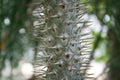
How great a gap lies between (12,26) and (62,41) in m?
1.43

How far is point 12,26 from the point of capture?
2.55 metres

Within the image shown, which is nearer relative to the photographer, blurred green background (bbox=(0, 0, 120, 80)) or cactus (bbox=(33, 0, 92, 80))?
cactus (bbox=(33, 0, 92, 80))

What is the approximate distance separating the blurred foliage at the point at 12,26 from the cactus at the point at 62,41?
4.10ft

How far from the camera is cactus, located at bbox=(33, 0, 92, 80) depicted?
1.15m

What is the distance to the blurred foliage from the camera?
8.24ft

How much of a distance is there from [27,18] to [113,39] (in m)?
0.78

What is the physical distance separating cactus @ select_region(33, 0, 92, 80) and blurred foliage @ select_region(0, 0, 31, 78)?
4.10 feet

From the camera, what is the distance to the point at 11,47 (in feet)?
8.87

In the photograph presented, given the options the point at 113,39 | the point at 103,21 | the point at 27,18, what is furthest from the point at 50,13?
the point at 113,39

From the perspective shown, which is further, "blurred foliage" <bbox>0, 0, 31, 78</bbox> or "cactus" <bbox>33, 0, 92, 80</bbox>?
"blurred foliage" <bbox>0, 0, 31, 78</bbox>

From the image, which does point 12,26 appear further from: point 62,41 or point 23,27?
point 62,41

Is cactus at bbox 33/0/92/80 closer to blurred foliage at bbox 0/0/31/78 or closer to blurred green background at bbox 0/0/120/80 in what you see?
blurred green background at bbox 0/0/120/80

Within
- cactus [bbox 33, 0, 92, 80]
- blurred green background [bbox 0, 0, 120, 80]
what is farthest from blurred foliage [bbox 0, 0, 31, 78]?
cactus [bbox 33, 0, 92, 80]

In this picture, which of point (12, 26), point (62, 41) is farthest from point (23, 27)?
point (62, 41)
